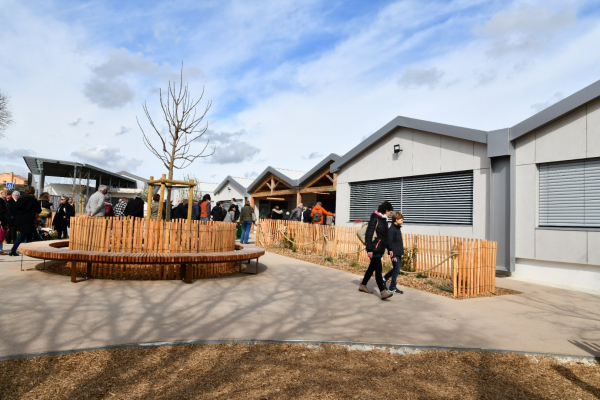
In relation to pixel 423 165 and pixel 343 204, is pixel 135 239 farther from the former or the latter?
pixel 343 204

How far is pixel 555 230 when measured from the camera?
364 inches

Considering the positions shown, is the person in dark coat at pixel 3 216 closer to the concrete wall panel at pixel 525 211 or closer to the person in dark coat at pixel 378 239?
the person in dark coat at pixel 378 239

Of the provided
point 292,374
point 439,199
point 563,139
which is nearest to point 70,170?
point 439,199

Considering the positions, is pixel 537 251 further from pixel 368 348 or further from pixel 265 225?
pixel 265 225

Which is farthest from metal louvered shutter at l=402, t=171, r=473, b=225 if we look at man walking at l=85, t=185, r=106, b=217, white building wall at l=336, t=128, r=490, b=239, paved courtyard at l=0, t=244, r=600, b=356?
man walking at l=85, t=185, r=106, b=217

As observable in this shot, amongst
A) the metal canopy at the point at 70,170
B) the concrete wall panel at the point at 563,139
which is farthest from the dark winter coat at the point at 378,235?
the metal canopy at the point at 70,170

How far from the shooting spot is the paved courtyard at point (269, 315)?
4754mm

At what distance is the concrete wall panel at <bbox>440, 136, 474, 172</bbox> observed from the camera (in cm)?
1102

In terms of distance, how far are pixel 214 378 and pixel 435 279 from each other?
23.2ft

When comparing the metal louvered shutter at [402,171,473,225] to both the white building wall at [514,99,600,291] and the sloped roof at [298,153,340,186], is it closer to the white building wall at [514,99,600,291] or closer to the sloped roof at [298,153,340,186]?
the white building wall at [514,99,600,291]

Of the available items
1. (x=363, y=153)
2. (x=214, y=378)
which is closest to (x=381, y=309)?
(x=214, y=378)

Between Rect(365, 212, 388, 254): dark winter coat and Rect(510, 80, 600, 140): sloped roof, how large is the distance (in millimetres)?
4799

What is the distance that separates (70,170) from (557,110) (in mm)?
43423

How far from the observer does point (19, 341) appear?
13.9ft
